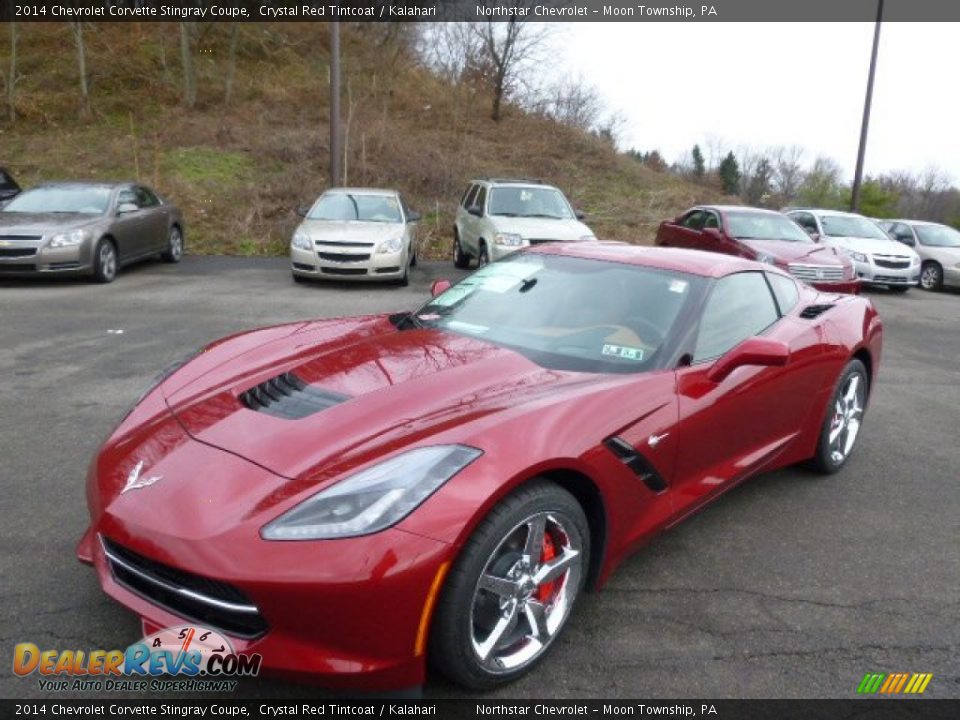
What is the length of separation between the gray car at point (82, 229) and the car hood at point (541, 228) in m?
5.65

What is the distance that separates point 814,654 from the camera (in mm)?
2730

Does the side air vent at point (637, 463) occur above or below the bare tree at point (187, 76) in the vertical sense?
below

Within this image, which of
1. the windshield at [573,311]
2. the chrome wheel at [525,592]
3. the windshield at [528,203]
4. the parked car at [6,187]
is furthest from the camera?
the parked car at [6,187]

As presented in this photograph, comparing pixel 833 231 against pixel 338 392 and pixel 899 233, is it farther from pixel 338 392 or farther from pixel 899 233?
pixel 338 392

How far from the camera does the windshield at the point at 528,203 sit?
41.2 ft

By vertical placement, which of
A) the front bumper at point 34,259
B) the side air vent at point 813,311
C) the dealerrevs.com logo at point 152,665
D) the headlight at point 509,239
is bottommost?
the dealerrevs.com logo at point 152,665

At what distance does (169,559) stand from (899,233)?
18.2 meters

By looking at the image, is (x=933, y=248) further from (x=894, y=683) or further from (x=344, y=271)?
(x=894, y=683)

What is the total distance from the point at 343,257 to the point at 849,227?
33.9ft

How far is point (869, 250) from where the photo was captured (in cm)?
1390

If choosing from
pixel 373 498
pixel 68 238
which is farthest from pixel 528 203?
pixel 373 498

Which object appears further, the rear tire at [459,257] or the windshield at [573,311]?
the rear tire at [459,257]

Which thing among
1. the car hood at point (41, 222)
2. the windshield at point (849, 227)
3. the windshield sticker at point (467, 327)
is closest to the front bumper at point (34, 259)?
the car hood at point (41, 222)

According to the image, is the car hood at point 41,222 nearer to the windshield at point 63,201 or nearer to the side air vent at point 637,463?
the windshield at point 63,201
